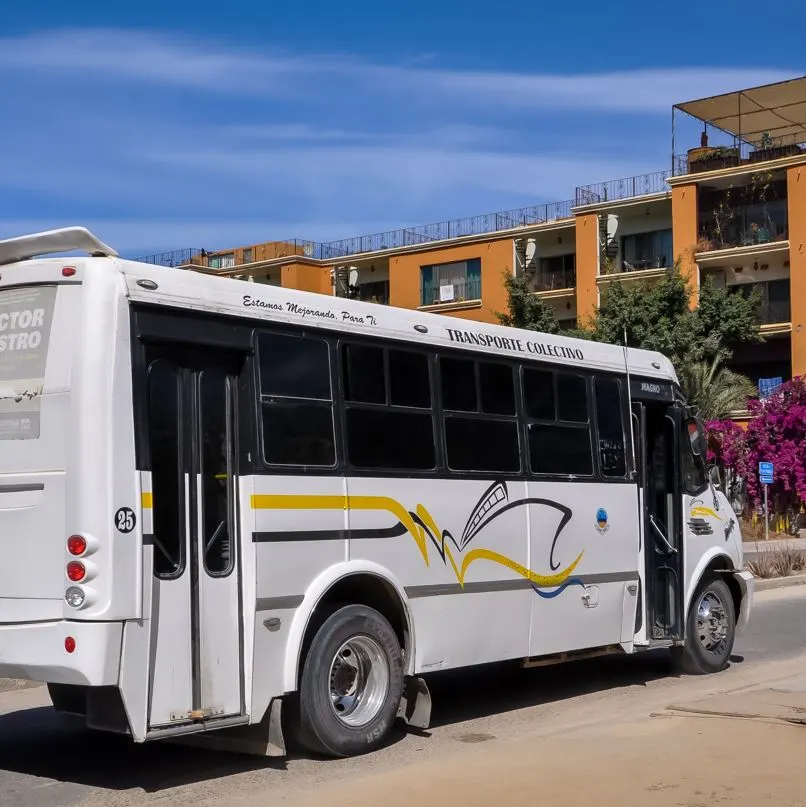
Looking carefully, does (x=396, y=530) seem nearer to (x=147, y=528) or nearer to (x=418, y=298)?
(x=147, y=528)

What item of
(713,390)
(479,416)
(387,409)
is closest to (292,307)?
(387,409)

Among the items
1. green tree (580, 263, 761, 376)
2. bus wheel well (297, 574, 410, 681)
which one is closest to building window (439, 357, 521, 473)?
bus wheel well (297, 574, 410, 681)

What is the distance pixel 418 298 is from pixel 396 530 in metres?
49.9

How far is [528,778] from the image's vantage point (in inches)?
300

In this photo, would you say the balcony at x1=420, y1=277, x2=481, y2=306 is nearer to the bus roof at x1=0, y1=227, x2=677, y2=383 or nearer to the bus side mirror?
the bus side mirror

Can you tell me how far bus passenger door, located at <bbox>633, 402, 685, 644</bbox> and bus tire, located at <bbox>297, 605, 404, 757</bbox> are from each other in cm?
358

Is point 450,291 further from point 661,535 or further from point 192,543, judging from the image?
point 192,543

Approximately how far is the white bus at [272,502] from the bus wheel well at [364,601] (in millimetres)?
15

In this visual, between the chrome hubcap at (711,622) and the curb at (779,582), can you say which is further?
the curb at (779,582)

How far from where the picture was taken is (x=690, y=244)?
165 ft

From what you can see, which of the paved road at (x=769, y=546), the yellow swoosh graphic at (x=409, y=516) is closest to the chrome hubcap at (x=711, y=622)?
the yellow swoosh graphic at (x=409, y=516)

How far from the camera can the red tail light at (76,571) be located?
23.4ft

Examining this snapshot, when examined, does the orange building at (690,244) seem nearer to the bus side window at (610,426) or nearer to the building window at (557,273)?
the building window at (557,273)

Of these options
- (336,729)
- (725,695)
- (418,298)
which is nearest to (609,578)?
(725,695)
